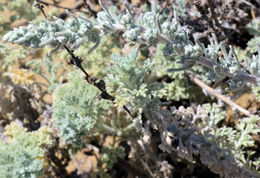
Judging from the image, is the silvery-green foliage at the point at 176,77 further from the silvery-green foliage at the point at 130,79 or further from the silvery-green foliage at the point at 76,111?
the silvery-green foliage at the point at 130,79

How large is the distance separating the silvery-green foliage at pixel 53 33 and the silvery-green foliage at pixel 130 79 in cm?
32

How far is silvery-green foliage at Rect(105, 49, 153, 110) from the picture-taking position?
66.6 inches

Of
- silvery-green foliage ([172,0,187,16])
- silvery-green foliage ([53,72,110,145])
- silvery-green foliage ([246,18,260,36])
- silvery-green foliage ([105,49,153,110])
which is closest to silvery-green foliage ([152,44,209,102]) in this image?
silvery-green foliage ([172,0,187,16])

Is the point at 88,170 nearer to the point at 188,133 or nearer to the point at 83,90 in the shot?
the point at 83,90

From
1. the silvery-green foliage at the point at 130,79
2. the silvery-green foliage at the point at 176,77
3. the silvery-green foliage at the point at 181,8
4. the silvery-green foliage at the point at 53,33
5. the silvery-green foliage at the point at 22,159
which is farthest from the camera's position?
the silvery-green foliage at the point at 181,8

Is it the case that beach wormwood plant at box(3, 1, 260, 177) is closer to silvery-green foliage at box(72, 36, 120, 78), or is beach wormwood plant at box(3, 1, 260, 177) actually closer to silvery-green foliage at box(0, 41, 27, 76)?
silvery-green foliage at box(72, 36, 120, 78)

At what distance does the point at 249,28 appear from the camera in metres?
2.73

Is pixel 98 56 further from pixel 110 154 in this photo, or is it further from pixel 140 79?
pixel 140 79

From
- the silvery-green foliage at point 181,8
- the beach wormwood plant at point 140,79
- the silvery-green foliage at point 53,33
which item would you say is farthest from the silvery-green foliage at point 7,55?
the silvery-green foliage at point 53,33

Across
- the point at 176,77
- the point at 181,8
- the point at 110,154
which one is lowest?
the point at 110,154

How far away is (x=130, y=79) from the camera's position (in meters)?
1.74

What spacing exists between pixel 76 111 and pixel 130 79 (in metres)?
0.59

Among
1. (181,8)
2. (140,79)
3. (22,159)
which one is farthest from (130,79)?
(181,8)

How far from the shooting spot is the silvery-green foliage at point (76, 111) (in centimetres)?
211
